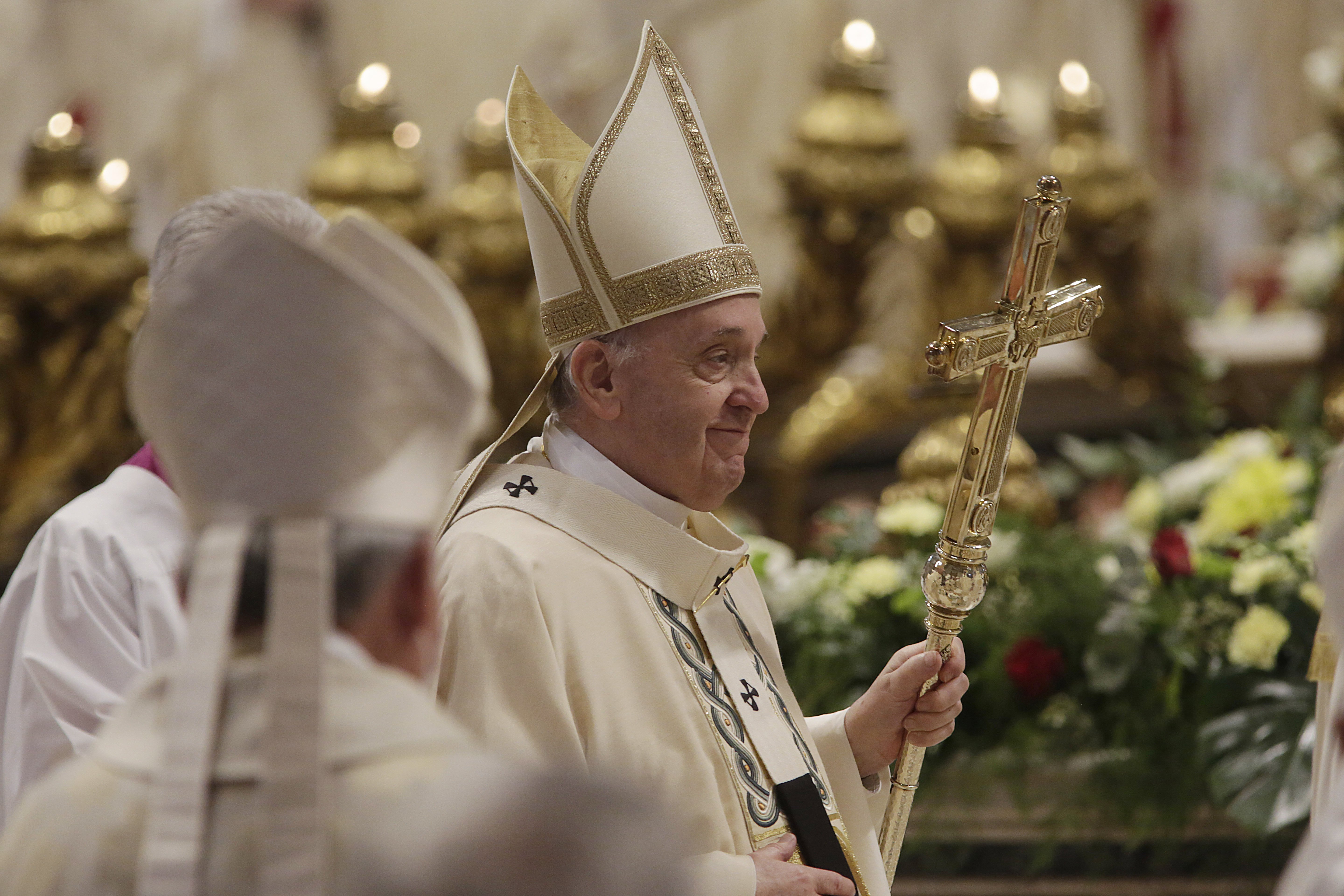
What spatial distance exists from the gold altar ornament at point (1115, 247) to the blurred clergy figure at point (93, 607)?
4.33 meters

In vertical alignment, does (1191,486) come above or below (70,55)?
below

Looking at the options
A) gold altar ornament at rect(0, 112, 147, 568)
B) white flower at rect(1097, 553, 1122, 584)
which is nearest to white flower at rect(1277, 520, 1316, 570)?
white flower at rect(1097, 553, 1122, 584)

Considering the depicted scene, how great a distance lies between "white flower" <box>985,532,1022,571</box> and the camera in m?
4.26

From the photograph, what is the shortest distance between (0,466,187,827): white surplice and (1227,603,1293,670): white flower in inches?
94.5

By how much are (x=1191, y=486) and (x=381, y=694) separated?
13.3 ft

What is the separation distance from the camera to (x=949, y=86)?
8297 mm

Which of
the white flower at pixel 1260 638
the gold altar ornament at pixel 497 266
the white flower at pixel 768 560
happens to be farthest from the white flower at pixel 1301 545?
the gold altar ornament at pixel 497 266

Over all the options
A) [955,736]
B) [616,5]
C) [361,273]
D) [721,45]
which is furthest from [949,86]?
[361,273]

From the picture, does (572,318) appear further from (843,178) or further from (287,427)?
(843,178)

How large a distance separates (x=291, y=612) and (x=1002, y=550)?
10.7 ft

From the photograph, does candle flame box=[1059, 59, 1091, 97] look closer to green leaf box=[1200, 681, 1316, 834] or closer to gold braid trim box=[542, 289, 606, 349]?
green leaf box=[1200, 681, 1316, 834]

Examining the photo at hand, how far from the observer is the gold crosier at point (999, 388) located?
240 cm

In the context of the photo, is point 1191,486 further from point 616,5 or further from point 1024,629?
point 616,5

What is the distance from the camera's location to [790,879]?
2.20 m
